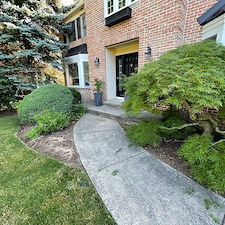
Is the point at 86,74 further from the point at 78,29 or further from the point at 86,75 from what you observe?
the point at 78,29

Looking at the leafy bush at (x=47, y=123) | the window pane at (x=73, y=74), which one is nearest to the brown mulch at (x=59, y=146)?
the leafy bush at (x=47, y=123)

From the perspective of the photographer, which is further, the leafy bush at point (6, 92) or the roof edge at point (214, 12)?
the leafy bush at point (6, 92)

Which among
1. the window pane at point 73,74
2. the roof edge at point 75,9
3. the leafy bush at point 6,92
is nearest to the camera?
the leafy bush at point 6,92

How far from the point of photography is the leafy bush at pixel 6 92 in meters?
6.67

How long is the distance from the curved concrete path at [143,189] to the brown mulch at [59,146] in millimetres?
195

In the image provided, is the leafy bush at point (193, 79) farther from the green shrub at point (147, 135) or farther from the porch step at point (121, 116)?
the porch step at point (121, 116)

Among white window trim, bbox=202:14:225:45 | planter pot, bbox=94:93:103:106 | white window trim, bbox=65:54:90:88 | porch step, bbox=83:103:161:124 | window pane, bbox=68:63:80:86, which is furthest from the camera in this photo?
window pane, bbox=68:63:80:86

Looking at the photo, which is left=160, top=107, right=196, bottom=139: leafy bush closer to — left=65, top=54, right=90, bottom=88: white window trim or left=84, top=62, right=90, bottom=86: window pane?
left=65, top=54, right=90, bottom=88: white window trim

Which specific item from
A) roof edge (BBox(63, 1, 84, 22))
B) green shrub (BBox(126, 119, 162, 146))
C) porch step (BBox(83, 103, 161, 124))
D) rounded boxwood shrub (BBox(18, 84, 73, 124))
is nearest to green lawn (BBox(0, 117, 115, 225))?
green shrub (BBox(126, 119, 162, 146))

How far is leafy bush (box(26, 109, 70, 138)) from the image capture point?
3858 millimetres

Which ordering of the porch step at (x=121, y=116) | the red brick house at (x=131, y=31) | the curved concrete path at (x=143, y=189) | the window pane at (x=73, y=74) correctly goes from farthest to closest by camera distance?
the window pane at (x=73, y=74) < the porch step at (x=121, y=116) < the red brick house at (x=131, y=31) < the curved concrete path at (x=143, y=189)

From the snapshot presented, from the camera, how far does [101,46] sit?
6281mm

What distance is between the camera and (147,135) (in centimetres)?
285

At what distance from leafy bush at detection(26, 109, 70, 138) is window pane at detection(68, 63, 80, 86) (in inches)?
209
